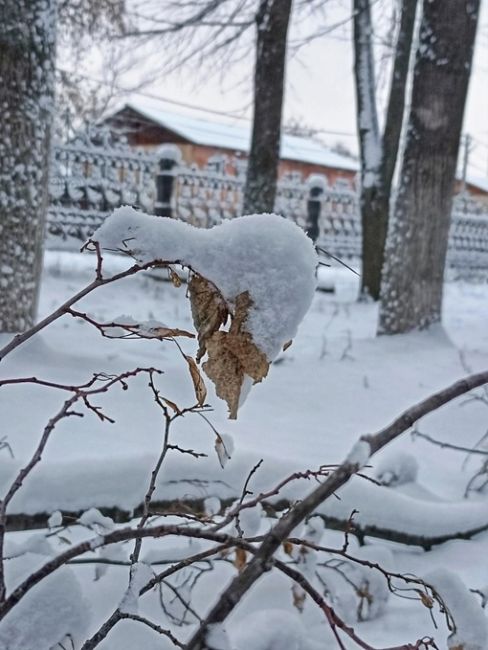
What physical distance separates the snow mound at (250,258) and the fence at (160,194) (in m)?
7.82

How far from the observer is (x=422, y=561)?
1801mm

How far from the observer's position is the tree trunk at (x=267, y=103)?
6520 millimetres

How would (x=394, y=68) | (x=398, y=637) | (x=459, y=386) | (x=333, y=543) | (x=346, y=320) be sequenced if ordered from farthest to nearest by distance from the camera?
(x=394, y=68)
(x=346, y=320)
(x=333, y=543)
(x=398, y=637)
(x=459, y=386)

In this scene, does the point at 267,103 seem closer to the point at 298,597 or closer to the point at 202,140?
the point at 298,597

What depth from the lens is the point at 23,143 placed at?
352cm

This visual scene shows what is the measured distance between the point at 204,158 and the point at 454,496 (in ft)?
75.2

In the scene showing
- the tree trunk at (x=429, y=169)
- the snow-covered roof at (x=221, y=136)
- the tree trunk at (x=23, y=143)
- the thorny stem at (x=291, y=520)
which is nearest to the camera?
the thorny stem at (x=291, y=520)

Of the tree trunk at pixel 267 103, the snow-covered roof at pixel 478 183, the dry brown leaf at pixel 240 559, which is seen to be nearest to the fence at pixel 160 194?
the tree trunk at pixel 267 103

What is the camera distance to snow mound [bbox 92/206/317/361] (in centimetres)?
63

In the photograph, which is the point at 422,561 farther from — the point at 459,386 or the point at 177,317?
the point at 177,317

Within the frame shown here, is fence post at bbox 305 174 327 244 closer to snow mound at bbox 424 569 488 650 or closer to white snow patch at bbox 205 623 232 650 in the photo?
snow mound at bbox 424 569 488 650

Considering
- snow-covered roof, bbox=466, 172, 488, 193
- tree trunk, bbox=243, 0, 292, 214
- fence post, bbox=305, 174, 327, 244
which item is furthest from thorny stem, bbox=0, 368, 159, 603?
snow-covered roof, bbox=466, 172, 488, 193

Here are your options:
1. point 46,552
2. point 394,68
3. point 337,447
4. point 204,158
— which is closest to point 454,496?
point 337,447

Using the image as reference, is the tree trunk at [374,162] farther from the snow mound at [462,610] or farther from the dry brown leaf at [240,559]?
the snow mound at [462,610]
